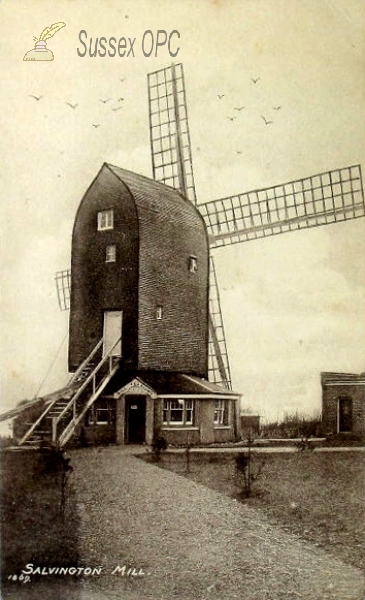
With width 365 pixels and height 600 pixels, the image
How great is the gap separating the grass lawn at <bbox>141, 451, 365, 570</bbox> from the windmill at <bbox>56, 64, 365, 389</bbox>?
22.8 inches

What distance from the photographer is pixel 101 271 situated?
15.5ft

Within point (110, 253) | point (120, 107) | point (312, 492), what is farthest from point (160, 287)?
point (312, 492)

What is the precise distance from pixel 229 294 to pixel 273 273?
0.31m

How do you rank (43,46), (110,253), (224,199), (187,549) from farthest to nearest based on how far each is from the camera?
(110,253)
(224,199)
(43,46)
(187,549)

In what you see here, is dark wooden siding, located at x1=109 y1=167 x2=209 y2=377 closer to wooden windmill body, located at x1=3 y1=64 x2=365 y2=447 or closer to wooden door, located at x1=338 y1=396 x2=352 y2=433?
wooden windmill body, located at x1=3 y1=64 x2=365 y2=447

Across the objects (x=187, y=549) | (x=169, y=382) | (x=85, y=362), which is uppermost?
(x=85, y=362)

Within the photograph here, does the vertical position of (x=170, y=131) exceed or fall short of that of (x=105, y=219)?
it exceeds it

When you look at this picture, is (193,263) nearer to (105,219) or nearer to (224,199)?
(224,199)

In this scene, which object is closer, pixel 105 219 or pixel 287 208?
pixel 287 208

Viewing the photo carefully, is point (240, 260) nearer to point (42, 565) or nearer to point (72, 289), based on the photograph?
point (72, 289)

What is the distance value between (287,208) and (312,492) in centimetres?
176

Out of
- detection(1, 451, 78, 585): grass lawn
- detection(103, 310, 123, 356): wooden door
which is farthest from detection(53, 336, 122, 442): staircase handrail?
detection(1, 451, 78, 585): grass lawn

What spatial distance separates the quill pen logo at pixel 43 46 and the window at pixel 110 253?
1.24 metres

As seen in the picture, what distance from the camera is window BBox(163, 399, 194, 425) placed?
15.2ft
